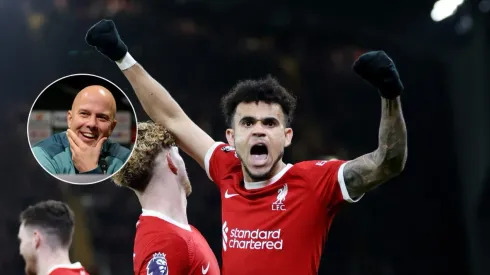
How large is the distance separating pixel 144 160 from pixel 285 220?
35.6 inches

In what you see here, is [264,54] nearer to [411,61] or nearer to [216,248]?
[411,61]

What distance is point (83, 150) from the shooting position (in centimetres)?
321

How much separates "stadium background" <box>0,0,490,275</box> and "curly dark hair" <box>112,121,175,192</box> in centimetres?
132

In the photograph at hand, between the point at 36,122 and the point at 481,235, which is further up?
the point at 36,122

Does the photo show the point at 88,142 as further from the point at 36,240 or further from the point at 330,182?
the point at 330,182

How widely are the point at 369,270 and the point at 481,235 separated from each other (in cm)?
85

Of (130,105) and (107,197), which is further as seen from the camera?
(107,197)

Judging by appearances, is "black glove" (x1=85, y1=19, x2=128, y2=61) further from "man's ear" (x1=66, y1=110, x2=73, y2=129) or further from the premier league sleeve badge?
the premier league sleeve badge

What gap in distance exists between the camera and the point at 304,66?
453 centimetres

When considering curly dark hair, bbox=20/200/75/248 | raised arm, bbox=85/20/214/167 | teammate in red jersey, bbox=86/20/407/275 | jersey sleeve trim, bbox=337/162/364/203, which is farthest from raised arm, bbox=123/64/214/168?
curly dark hair, bbox=20/200/75/248

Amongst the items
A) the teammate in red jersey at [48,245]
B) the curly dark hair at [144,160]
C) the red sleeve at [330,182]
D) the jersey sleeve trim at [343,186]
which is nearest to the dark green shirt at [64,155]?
the curly dark hair at [144,160]

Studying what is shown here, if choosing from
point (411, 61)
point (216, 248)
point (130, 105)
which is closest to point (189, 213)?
point (216, 248)

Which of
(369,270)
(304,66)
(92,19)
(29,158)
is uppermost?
(92,19)

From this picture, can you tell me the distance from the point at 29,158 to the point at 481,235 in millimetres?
3170
